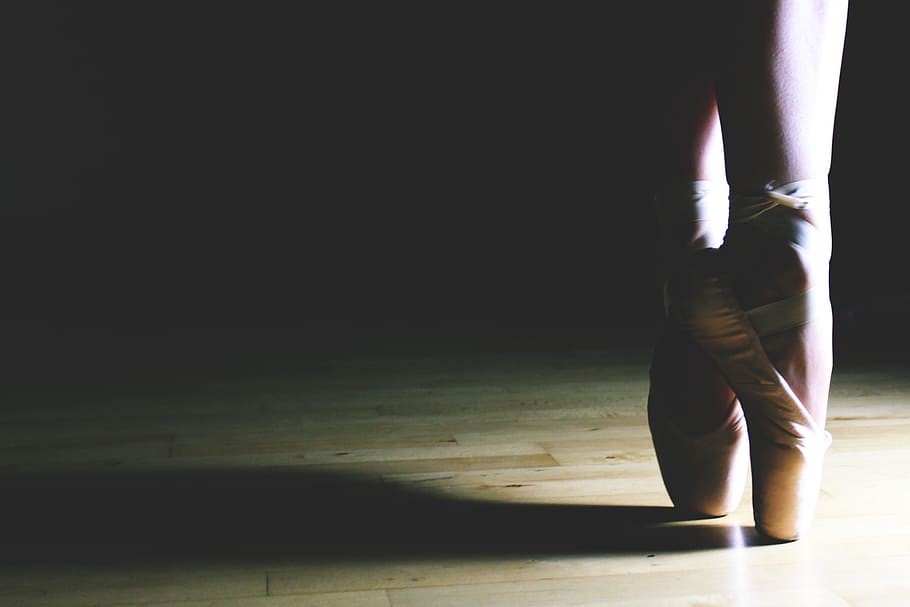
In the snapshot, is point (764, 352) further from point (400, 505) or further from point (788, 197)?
point (400, 505)

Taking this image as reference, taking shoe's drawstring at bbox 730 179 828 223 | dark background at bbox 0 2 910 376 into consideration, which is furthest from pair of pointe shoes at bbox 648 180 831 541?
dark background at bbox 0 2 910 376

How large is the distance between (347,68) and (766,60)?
10.9 ft

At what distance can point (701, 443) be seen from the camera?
1068mm

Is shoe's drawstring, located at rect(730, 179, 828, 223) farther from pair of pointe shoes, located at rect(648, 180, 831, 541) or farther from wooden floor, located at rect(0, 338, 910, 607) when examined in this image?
wooden floor, located at rect(0, 338, 910, 607)

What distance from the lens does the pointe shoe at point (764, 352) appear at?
96cm

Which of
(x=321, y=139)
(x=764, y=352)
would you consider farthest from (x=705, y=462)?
(x=321, y=139)

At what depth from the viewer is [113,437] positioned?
4.95 feet

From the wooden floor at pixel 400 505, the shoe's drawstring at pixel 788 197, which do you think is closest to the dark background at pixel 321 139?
the wooden floor at pixel 400 505

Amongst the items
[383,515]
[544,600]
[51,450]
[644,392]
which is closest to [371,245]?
[644,392]

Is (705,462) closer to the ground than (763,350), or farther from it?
closer to the ground

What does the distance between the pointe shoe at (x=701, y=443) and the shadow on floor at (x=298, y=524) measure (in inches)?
1.3

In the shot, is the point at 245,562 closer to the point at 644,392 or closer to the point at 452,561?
the point at 452,561

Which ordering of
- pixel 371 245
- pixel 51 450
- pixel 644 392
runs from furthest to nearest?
1. pixel 371 245
2. pixel 644 392
3. pixel 51 450

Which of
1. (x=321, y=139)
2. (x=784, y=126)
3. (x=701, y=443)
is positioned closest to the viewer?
(x=784, y=126)
